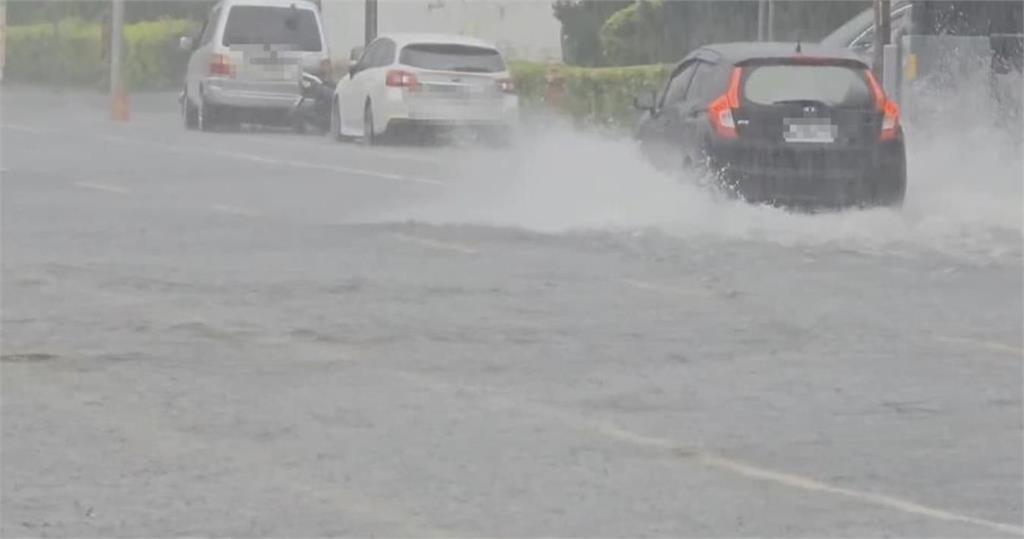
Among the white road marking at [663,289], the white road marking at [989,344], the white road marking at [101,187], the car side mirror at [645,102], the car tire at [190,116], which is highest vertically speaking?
the car side mirror at [645,102]

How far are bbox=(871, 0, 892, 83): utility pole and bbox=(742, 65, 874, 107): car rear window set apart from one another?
28.1 feet

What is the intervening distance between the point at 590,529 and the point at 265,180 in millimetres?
16740

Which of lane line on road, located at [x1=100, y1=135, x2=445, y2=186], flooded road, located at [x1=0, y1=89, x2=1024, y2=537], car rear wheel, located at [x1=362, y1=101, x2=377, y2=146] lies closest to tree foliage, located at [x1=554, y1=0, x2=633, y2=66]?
car rear wheel, located at [x1=362, y1=101, x2=377, y2=146]

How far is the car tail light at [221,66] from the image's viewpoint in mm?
35250

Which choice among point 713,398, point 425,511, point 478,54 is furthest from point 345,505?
point 478,54

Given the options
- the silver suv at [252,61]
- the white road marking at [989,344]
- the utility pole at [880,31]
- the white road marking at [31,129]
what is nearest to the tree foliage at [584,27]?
the silver suv at [252,61]

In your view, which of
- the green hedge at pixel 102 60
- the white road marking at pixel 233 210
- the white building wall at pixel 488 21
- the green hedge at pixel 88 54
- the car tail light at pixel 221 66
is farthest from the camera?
the green hedge at pixel 88 54

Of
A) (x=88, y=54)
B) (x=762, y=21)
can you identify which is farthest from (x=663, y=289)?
(x=88, y=54)

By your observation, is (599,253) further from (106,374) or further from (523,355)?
(106,374)

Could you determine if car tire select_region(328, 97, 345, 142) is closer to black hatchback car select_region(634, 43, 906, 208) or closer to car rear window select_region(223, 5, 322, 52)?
car rear window select_region(223, 5, 322, 52)

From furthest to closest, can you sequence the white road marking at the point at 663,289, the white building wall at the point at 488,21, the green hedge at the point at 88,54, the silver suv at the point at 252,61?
the green hedge at the point at 88,54 < the white building wall at the point at 488,21 < the silver suv at the point at 252,61 < the white road marking at the point at 663,289

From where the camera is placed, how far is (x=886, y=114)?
20.4 metres

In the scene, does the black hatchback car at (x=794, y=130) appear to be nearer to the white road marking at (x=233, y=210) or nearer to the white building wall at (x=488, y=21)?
the white road marking at (x=233, y=210)

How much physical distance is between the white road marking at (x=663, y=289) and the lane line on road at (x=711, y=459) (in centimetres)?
361
